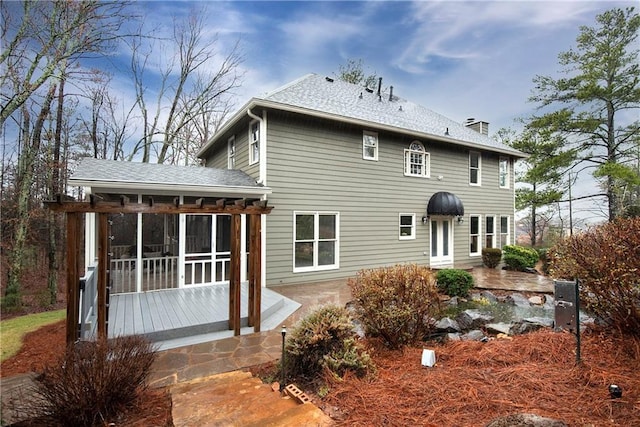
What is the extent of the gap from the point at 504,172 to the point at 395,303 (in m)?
13.1

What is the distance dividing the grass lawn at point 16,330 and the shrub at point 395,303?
524cm

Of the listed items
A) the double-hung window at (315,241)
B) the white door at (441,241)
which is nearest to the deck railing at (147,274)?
the double-hung window at (315,241)

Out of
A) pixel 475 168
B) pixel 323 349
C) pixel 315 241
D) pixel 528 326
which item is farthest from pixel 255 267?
pixel 475 168

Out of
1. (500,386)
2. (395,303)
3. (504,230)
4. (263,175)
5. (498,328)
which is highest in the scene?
(263,175)

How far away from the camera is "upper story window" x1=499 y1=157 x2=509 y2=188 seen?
13.9 m

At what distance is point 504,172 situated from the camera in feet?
46.0

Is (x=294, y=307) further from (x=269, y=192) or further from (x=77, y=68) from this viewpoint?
(x=77, y=68)

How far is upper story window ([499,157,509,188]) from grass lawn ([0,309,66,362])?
16.5 metres

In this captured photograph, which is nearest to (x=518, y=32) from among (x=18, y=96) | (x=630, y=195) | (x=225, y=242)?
(x=225, y=242)

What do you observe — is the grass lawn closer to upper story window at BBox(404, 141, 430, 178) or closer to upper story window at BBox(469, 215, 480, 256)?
upper story window at BBox(404, 141, 430, 178)

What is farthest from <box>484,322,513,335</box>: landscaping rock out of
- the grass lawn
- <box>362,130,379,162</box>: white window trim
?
the grass lawn

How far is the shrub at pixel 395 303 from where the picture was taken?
3828 mm

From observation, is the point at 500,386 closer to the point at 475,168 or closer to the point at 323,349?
the point at 323,349

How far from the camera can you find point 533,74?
1588 centimetres
